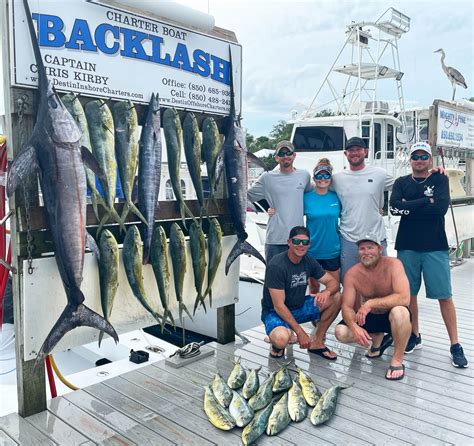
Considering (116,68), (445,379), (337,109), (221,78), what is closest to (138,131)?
(116,68)

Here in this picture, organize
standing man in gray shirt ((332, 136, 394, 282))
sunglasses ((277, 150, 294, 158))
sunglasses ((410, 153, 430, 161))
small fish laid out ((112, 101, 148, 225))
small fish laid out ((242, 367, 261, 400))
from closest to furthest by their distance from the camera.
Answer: small fish laid out ((112, 101, 148, 225))
small fish laid out ((242, 367, 261, 400))
sunglasses ((410, 153, 430, 161))
standing man in gray shirt ((332, 136, 394, 282))
sunglasses ((277, 150, 294, 158))

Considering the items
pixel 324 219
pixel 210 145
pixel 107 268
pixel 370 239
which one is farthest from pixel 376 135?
pixel 107 268

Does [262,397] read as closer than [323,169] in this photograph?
Yes

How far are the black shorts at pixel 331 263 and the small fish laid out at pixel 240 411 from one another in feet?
4.63

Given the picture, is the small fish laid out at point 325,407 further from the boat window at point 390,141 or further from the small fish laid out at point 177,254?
the boat window at point 390,141

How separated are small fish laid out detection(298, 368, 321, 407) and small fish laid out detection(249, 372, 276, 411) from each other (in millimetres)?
200

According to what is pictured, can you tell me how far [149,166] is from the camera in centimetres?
283

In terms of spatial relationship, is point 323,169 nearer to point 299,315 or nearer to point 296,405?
point 299,315

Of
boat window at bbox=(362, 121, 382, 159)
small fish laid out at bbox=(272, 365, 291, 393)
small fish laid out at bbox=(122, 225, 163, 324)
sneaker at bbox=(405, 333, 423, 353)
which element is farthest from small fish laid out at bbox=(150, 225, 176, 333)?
boat window at bbox=(362, 121, 382, 159)

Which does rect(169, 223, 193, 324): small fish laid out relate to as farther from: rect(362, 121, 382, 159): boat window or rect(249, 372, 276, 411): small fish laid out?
rect(362, 121, 382, 159): boat window

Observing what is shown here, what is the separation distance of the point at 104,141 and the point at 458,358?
2.80 m

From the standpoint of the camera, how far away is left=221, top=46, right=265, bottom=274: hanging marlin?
11.0 feet

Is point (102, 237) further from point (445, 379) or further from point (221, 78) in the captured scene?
point (445, 379)

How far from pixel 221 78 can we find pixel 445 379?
259 centimetres
